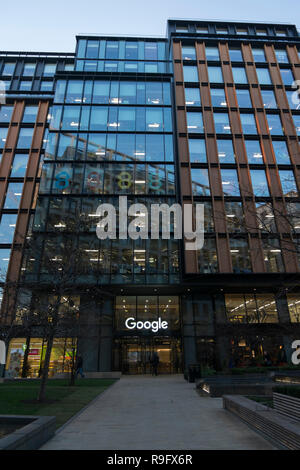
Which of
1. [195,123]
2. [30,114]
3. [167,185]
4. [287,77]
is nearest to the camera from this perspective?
[167,185]

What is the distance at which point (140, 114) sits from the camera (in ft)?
119

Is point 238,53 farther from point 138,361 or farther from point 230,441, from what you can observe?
point 230,441

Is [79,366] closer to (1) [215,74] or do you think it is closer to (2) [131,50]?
(1) [215,74]

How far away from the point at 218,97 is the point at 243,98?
3153 millimetres

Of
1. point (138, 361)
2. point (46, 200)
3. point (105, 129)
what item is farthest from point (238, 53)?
point (138, 361)

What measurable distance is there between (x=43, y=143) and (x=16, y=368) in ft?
90.2

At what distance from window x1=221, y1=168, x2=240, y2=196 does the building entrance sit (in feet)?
54.0

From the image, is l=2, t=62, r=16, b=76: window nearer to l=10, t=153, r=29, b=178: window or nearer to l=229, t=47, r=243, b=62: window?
l=10, t=153, r=29, b=178: window

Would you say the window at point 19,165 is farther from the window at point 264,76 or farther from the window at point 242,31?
the window at point 242,31

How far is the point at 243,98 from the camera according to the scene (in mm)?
35844

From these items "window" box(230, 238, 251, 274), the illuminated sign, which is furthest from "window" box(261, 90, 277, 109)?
the illuminated sign

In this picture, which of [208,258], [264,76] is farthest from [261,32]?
[208,258]

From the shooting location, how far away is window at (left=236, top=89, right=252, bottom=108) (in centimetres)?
3528

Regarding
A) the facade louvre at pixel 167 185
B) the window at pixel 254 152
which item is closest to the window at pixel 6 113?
the facade louvre at pixel 167 185
